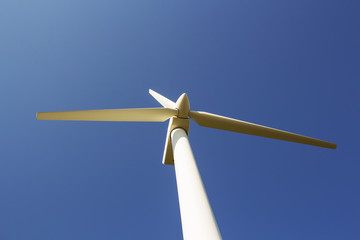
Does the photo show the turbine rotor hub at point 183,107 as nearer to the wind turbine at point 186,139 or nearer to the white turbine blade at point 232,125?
the wind turbine at point 186,139

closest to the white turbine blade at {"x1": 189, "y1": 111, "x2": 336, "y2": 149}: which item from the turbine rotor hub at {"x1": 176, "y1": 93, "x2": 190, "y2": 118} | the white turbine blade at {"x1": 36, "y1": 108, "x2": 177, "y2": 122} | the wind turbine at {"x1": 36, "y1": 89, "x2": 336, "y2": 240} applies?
the wind turbine at {"x1": 36, "y1": 89, "x2": 336, "y2": 240}

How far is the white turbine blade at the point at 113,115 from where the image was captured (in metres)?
8.86

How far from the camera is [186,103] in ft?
35.1

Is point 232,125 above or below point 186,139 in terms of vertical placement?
above

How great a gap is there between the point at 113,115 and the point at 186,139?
3.33 m

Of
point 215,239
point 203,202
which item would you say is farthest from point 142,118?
point 215,239

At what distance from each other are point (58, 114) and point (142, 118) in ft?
11.3

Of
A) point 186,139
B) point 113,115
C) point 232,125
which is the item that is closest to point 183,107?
point 186,139

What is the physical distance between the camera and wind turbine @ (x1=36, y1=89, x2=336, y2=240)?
4.69 metres

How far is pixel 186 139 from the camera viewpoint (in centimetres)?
869

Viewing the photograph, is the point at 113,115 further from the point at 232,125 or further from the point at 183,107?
the point at 232,125

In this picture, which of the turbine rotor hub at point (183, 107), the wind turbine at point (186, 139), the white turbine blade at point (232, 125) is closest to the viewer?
the wind turbine at point (186, 139)

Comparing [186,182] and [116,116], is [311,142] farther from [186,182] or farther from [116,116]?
[116,116]

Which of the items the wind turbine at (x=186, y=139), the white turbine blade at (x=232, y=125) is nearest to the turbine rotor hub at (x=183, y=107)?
the wind turbine at (x=186, y=139)
